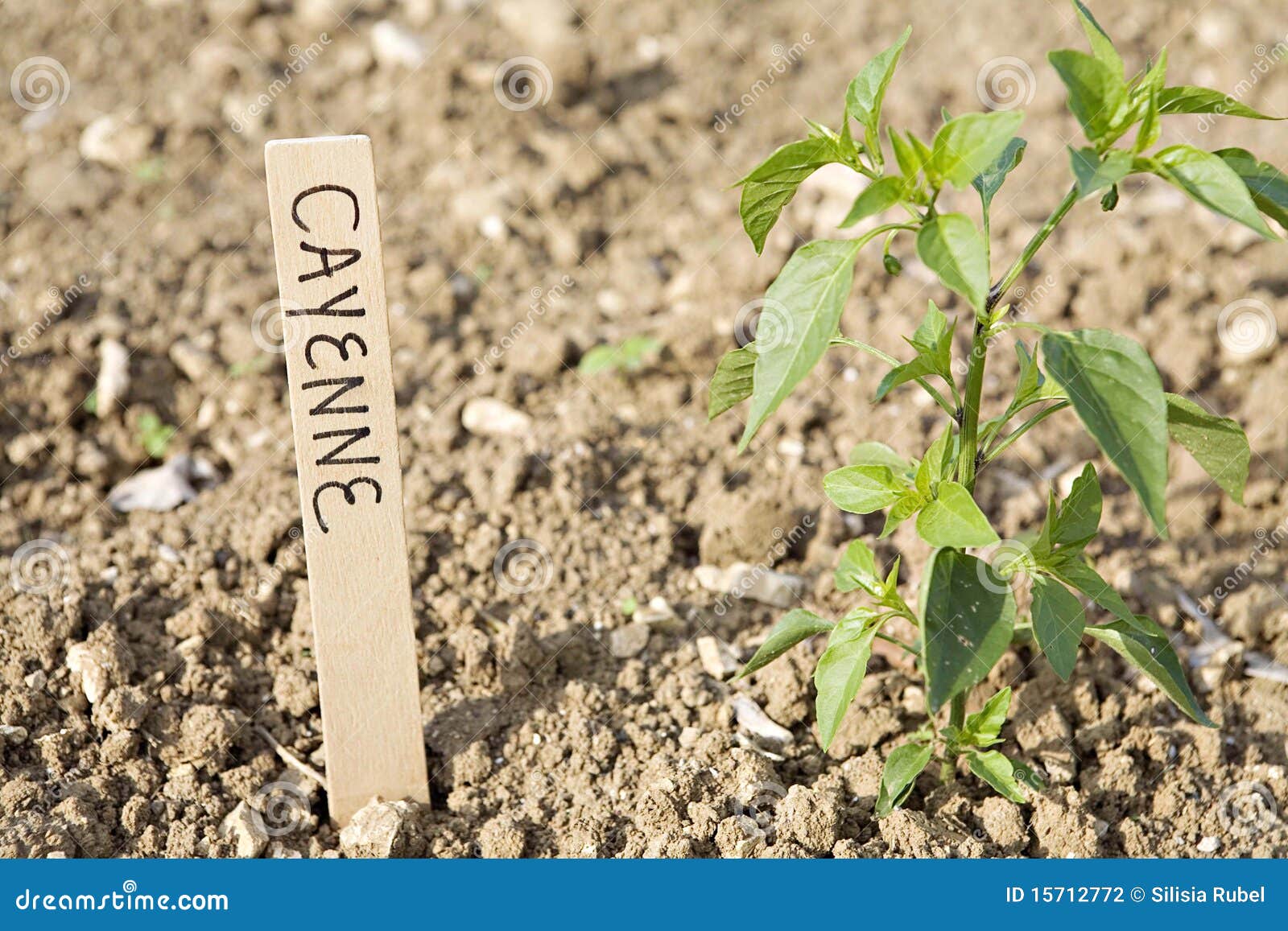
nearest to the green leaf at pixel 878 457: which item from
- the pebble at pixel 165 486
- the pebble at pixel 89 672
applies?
the pebble at pixel 89 672

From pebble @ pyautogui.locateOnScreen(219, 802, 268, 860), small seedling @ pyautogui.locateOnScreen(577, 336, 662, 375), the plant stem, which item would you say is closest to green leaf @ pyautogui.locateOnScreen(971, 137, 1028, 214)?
the plant stem

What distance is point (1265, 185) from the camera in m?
1.69

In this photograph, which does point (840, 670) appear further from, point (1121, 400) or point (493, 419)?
point (493, 419)

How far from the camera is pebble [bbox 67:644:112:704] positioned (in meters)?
2.32

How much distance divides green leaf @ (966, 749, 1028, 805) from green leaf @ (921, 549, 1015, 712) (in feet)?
1.42

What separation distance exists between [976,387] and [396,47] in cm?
324

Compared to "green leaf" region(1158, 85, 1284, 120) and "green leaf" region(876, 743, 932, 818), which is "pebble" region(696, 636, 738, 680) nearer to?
"green leaf" region(876, 743, 932, 818)

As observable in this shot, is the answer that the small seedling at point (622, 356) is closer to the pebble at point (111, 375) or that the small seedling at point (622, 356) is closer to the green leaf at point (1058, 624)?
the pebble at point (111, 375)

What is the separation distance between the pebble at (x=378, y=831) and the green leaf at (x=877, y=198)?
134 cm

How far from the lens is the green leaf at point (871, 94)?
5.62 ft

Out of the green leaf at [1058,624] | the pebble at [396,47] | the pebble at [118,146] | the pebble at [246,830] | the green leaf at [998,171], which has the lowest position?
the pebble at [246,830]

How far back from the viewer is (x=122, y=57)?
439 centimetres

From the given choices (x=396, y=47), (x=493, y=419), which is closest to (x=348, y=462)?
(x=493, y=419)

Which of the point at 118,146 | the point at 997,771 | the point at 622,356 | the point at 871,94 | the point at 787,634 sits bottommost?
the point at 997,771
